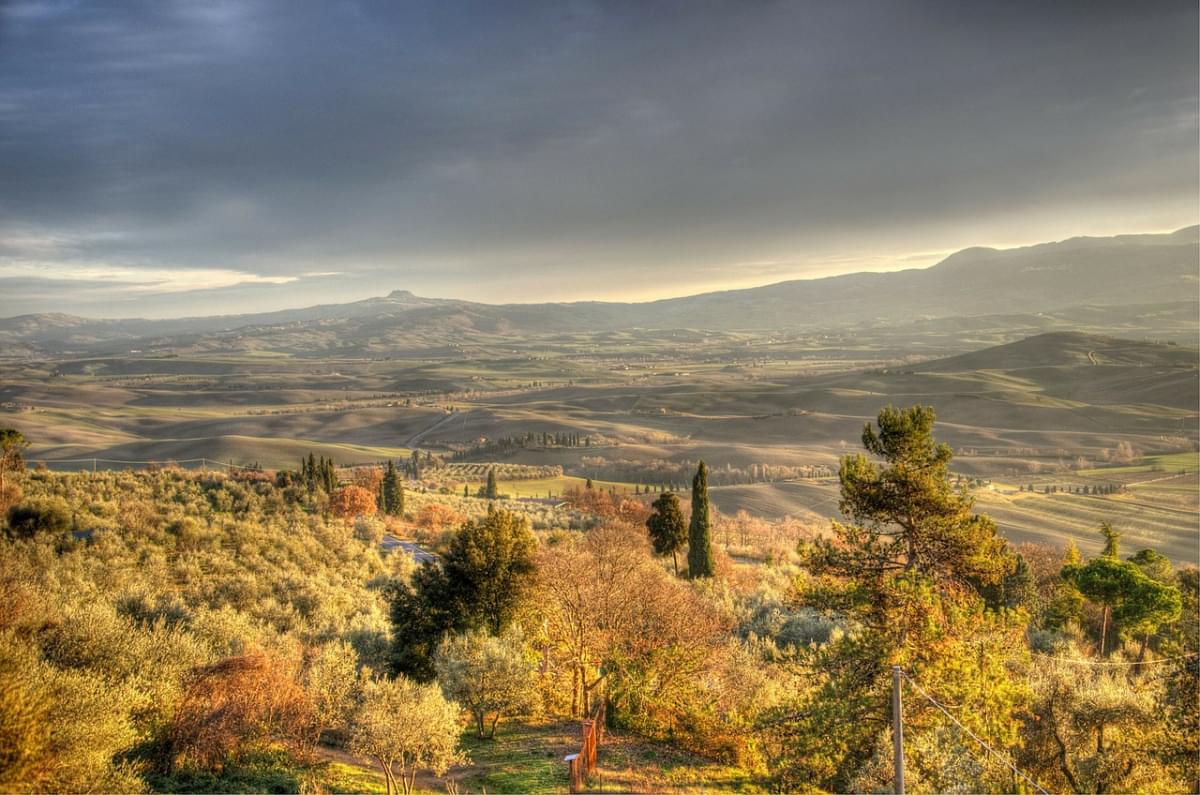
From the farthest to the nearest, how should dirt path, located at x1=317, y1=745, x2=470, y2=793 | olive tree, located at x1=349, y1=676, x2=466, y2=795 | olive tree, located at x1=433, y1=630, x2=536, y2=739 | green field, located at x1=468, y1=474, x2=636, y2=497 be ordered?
1. green field, located at x1=468, y1=474, x2=636, y2=497
2. olive tree, located at x1=433, y1=630, x2=536, y2=739
3. dirt path, located at x1=317, y1=745, x2=470, y2=793
4. olive tree, located at x1=349, y1=676, x2=466, y2=795

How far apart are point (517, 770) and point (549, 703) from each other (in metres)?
4.70

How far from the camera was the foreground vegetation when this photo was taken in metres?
11.9

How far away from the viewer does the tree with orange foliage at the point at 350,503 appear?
124 ft

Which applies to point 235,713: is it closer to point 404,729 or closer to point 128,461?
point 404,729

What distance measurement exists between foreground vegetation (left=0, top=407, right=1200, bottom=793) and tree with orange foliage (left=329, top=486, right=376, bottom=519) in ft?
31.2

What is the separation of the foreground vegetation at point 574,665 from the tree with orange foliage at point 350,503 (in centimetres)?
952

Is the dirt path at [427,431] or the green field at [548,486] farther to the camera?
the dirt path at [427,431]

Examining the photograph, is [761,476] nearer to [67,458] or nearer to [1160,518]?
[1160,518]

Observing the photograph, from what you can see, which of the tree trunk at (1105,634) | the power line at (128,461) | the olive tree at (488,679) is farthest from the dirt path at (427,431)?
the tree trunk at (1105,634)

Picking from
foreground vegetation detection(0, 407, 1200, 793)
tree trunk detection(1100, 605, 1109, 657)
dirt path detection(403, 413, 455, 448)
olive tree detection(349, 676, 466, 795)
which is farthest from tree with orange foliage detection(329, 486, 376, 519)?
dirt path detection(403, 413, 455, 448)

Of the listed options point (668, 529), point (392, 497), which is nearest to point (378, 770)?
point (668, 529)

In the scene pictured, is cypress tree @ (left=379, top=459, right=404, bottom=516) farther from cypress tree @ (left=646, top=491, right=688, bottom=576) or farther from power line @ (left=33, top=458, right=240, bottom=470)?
power line @ (left=33, top=458, right=240, bottom=470)

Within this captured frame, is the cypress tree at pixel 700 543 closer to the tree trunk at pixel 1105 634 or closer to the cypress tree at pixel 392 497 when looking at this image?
the tree trunk at pixel 1105 634

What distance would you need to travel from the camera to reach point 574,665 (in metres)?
18.5
